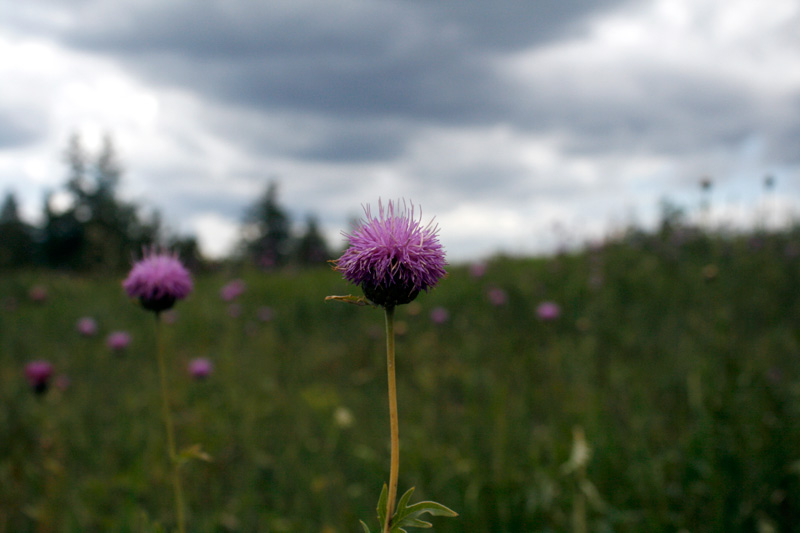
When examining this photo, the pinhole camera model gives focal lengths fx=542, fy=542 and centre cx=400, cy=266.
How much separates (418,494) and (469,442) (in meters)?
0.63

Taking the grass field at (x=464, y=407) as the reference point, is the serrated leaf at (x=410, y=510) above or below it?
above

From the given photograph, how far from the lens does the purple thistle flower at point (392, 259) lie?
1087 mm

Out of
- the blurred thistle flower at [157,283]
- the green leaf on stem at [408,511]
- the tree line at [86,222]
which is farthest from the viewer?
the tree line at [86,222]

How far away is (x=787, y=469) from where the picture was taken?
2549mm

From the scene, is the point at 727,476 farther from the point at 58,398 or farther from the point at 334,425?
the point at 58,398

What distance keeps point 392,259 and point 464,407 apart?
139 inches

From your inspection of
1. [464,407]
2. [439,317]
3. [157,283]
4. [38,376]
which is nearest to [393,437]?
[157,283]

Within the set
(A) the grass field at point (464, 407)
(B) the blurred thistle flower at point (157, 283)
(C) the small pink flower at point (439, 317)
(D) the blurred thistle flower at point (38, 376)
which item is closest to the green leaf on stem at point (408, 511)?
(A) the grass field at point (464, 407)

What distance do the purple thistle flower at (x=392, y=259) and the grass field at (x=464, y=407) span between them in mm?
829

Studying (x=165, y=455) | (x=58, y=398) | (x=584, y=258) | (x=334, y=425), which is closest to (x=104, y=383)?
(x=58, y=398)

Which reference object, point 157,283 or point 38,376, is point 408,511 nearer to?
point 157,283

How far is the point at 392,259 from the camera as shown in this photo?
1.13 m

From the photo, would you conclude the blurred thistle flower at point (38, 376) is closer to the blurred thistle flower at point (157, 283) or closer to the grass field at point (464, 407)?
the grass field at point (464, 407)

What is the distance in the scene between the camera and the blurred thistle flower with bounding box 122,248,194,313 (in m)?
1.81
